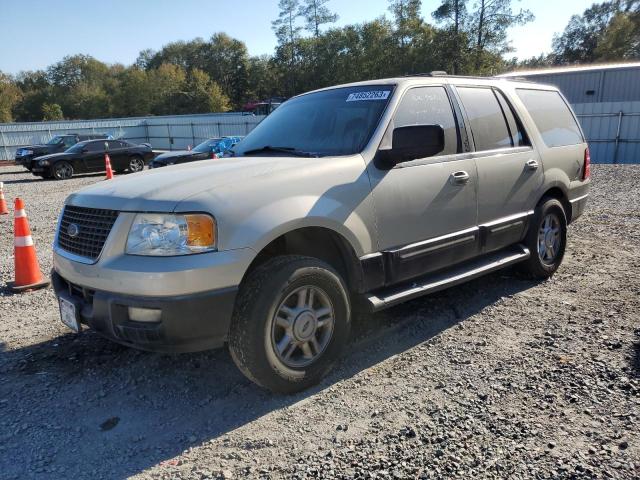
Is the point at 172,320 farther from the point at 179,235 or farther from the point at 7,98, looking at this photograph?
the point at 7,98

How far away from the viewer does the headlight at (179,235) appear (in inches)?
110

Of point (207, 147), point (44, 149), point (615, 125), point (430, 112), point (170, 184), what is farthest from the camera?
point (44, 149)

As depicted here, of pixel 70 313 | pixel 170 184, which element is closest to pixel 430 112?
pixel 170 184

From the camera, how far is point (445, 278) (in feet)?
13.5

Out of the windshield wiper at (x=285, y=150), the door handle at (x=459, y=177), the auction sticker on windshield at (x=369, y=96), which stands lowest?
the door handle at (x=459, y=177)

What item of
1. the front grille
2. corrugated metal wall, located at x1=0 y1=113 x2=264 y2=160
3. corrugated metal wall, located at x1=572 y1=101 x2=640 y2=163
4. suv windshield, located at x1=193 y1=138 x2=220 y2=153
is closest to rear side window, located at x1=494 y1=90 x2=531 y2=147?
the front grille

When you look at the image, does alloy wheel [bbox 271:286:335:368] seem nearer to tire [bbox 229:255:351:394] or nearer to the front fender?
tire [bbox 229:255:351:394]

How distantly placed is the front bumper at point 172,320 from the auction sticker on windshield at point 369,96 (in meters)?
1.97

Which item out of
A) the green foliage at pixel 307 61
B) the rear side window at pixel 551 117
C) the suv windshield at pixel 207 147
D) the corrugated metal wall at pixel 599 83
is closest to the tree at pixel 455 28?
the green foliage at pixel 307 61

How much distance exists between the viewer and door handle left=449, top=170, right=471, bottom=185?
4074 millimetres

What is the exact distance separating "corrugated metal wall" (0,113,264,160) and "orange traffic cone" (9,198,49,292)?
84.9ft

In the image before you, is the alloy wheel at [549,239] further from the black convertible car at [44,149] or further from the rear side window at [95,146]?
the black convertible car at [44,149]

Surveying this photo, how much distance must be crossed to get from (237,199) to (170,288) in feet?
2.07

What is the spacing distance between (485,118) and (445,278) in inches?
62.7
